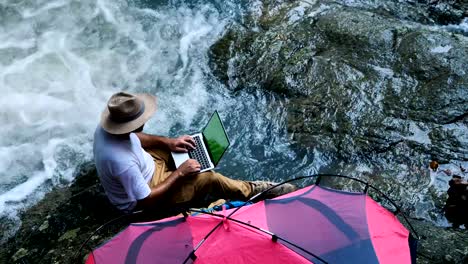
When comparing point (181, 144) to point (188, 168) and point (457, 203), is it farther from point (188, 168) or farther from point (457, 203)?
point (457, 203)

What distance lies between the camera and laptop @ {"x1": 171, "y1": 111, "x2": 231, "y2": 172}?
5457 millimetres

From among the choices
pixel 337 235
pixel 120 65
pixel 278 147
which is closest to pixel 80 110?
pixel 120 65

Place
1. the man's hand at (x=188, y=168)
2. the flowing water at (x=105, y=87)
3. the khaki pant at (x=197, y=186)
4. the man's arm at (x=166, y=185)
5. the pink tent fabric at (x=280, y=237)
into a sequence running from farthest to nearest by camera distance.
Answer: the flowing water at (x=105, y=87), the khaki pant at (x=197, y=186), the man's hand at (x=188, y=168), the man's arm at (x=166, y=185), the pink tent fabric at (x=280, y=237)

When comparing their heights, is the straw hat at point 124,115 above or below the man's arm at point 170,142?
above

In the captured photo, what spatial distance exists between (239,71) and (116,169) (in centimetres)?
396

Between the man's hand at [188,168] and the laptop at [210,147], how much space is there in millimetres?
297

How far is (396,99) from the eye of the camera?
275 inches

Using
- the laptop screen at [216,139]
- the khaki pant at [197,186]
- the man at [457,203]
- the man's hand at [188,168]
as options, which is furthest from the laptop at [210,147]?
the man at [457,203]

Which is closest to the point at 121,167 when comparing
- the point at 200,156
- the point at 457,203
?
the point at 200,156

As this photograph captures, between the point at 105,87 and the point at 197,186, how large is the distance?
11.7ft

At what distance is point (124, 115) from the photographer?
4.34m

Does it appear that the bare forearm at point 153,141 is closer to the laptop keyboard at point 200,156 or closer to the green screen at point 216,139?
the laptop keyboard at point 200,156

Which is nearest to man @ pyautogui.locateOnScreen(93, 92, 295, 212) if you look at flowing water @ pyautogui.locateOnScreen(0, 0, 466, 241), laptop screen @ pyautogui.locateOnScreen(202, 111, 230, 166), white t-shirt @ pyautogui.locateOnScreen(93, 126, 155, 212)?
white t-shirt @ pyautogui.locateOnScreen(93, 126, 155, 212)

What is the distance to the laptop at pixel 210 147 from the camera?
17.9 feet
